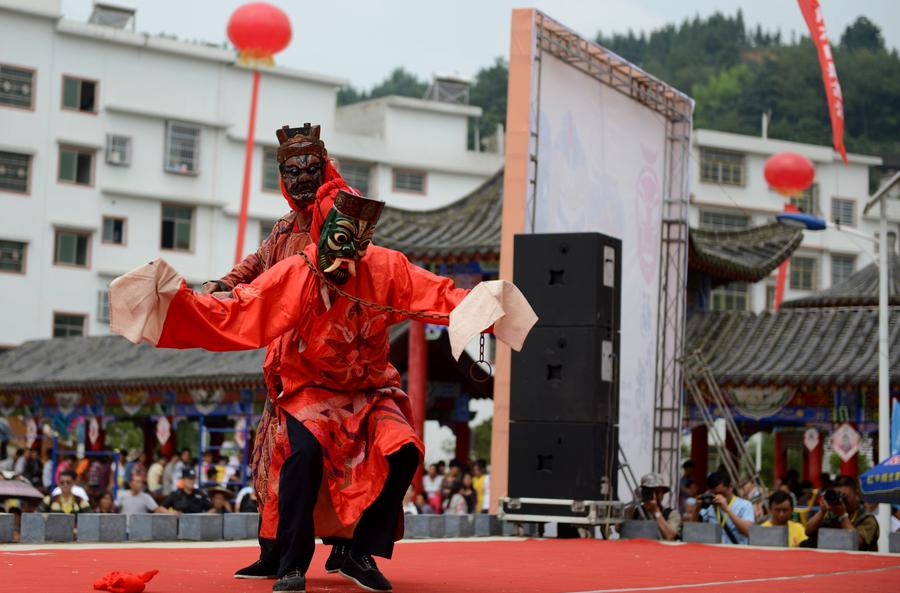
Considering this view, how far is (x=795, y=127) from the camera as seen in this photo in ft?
174

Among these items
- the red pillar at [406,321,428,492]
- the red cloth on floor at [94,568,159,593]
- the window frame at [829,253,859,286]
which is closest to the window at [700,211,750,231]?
the window frame at [829,253,859,286]

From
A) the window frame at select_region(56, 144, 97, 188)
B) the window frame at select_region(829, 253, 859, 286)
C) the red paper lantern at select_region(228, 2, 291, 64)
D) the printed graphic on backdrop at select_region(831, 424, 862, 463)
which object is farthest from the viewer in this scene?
the window frame at select_region(829, 253, 859, 286)

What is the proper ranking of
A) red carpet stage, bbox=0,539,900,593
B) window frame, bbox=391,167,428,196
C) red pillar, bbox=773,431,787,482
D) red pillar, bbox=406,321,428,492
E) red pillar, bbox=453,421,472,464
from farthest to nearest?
window frame, bbox=391,167,428,196 → red pillar, bbox=773,431,787,482 → red pillar, bbox=453,421,472,464 → red pillar, bbox=406,321,428,492 → red carpet stage, bbox=0,539,900,593

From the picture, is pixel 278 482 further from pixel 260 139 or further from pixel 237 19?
pixel 260 139

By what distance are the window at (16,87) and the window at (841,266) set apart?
2208 cm

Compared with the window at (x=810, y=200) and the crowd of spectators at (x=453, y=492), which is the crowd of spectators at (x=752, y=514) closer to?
the crowd of spectators at (x=453, y=492)

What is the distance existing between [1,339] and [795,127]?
105ft

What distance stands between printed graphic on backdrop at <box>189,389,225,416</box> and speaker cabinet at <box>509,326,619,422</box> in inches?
414

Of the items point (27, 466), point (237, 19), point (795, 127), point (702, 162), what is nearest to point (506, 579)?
point (27, 466)

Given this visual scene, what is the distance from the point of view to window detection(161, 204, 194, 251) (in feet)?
108

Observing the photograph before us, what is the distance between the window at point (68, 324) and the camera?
31.2 metres

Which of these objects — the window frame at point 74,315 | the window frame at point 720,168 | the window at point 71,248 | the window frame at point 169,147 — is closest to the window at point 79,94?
the window frame at point 169,147

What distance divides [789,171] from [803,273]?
17.1 metres

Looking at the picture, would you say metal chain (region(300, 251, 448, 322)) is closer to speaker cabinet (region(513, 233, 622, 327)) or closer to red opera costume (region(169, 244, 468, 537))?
red opera costume (region(169, 244, 468, 537))
